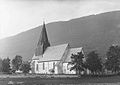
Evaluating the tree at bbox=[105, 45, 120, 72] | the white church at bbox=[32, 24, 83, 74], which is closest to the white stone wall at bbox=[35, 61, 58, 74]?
the white church at bbox=[32, 24, 83, 74]

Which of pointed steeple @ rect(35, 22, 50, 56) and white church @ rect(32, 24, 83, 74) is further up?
pointed steeple @ rect(35, 22, 50, 56)

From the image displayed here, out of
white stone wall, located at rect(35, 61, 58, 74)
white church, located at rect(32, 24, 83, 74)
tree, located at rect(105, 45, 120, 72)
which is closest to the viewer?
tree, located at rect(105, 45, 120, 72)

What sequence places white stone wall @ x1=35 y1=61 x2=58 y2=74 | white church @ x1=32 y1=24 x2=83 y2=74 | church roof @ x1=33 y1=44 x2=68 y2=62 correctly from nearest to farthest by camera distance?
white church @ x1=32 y1=24 x2=83 y2=74 → church roof @ x1=33 y1=44 x2=68 y2=62 → white stone wall @ x1=35 y1=61 x2=58 y2=74

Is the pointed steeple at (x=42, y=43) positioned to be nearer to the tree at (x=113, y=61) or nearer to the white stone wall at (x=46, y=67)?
the white stone wall at (x=46, y=67)

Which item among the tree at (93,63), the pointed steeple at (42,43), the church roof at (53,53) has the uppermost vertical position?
the pointed steeple at (42,43)

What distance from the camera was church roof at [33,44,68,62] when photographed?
3792 inches

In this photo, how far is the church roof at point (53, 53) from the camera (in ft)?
316

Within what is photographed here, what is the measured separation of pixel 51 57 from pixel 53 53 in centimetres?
217

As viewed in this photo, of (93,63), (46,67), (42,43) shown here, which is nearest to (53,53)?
(46,67)

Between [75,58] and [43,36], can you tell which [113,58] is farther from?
[43,36]

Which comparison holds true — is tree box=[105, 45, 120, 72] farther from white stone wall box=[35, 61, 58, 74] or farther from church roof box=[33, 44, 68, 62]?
white stone wall box=[35, 61, 58, 74]

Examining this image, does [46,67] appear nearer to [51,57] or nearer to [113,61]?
[51,57]

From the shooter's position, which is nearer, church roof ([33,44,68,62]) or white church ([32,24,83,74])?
white church ([32,24,83,74])

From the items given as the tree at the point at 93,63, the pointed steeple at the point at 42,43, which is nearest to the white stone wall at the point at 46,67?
the pointed steeple at the point at 42,43
